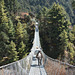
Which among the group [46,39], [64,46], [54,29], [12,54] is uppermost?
[54,29]

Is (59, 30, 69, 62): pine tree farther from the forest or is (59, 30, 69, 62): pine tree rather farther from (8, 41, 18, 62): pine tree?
(8, 41, 18, 62): pine tree

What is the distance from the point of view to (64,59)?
2123 centimetres

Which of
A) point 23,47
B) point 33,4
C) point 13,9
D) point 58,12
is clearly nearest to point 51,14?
point 58,12

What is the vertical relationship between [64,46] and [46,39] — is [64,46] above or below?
below

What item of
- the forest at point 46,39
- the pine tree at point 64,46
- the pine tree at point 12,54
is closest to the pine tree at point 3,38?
the forest at point 46,39

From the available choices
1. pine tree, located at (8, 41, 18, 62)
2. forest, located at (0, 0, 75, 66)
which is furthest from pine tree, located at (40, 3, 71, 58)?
pine tree, located at (8, 41, 18, 62)

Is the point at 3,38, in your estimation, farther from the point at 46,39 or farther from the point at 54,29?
the point at 54,29

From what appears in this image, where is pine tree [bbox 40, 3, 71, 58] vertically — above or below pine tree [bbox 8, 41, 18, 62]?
above

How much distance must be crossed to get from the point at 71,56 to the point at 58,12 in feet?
33.6

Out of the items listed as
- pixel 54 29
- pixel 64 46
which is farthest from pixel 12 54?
pixel 54 29

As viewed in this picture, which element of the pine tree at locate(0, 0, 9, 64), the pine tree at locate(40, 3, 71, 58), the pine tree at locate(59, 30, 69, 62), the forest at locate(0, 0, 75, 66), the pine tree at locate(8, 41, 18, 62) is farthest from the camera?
the pine tree at locate(40, 3, 71, 58)

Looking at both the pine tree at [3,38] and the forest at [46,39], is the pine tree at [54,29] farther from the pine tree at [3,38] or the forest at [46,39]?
the pine tree at [3,38]

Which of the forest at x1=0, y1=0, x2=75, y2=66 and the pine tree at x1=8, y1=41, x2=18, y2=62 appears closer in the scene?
the pine tree at x1=8, y1=41, x2=18, y2=62

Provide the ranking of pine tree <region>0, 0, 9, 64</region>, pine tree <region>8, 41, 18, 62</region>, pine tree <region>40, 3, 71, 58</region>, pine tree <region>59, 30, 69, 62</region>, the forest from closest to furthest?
1. pine tree <region>8, 41, 18, 62</region>
2. pine tree <region>0, 0, 9, 64</region>
3. the forest
4. pine tree <region>59, 30, 69, 62</region>
5. pine tree <region>40, 3, 71, 58</region>
